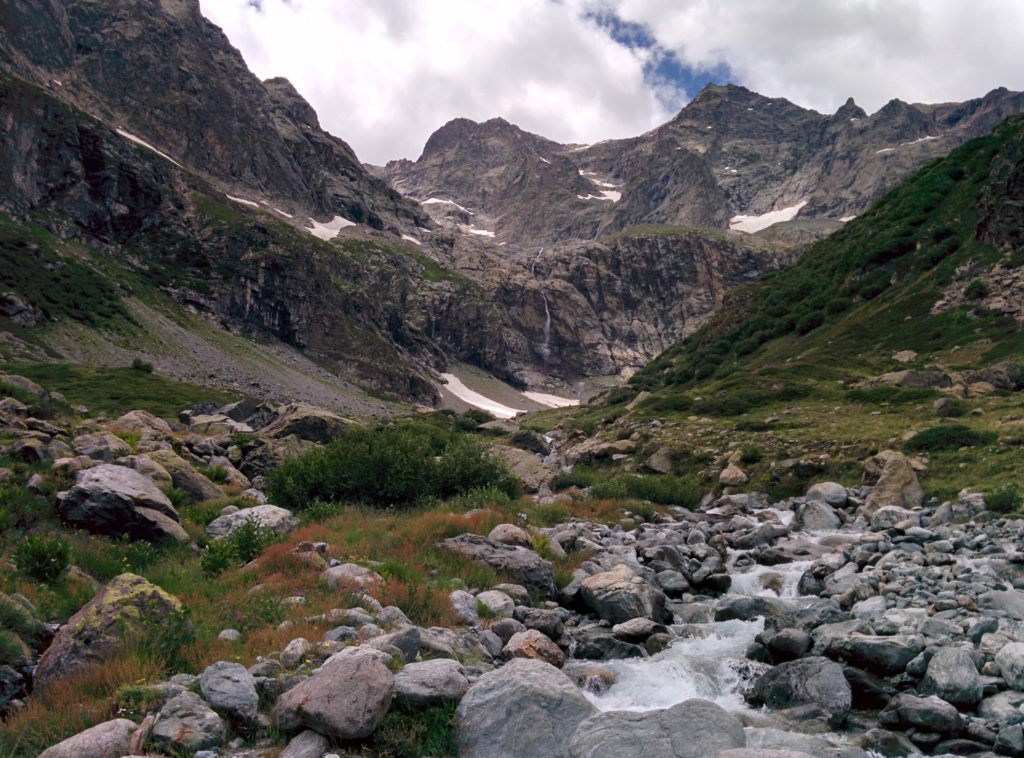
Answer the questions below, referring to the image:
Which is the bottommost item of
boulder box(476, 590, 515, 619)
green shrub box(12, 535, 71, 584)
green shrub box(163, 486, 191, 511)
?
boulder box(476, 590, 515, 619)

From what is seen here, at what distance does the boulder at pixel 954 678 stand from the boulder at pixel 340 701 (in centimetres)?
720

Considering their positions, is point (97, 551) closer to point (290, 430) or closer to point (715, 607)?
point (715, 607)

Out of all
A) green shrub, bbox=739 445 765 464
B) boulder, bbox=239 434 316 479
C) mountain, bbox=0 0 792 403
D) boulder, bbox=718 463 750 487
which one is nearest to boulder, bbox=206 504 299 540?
boulder, bbox=239 434 316 479

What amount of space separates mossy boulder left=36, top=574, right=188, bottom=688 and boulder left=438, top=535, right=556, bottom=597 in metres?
6.50

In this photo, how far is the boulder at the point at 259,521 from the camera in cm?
1507

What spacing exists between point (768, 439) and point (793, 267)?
55.5 meters

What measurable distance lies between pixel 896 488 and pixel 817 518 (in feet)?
8.77

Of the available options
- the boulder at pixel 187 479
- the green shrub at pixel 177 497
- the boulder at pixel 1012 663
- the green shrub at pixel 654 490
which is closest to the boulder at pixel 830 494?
the green shrub at pixel 654 490

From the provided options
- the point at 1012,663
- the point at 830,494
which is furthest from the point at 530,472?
the point at 1012,663

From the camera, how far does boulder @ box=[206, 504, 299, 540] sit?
15068 millimetres

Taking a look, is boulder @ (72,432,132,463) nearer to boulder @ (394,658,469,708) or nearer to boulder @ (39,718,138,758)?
boulder @ (39,718,138,758)

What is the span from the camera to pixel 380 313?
198500mm

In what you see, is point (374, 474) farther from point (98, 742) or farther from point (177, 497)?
point (98, 742)

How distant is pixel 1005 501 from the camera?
54.2 feet
